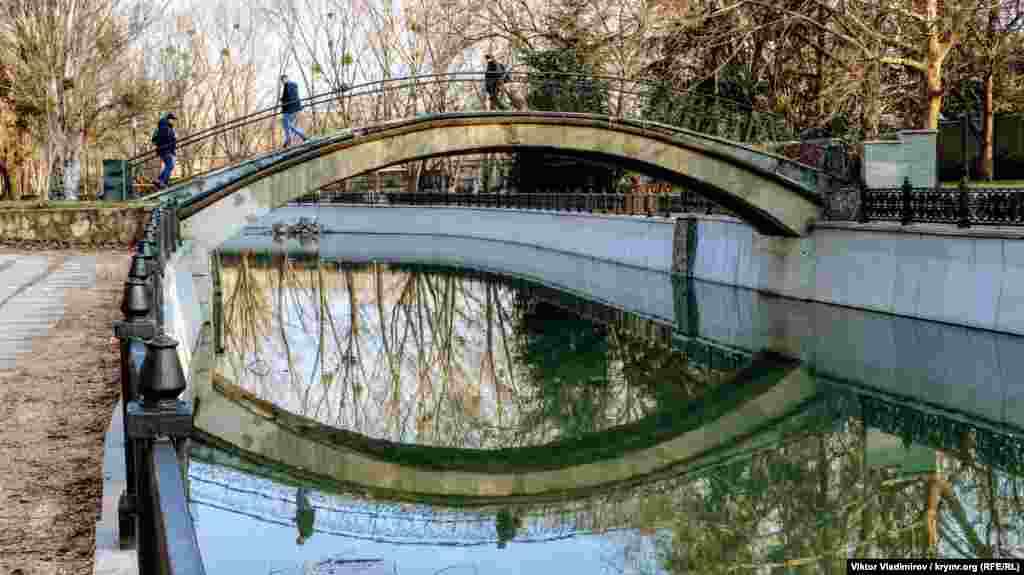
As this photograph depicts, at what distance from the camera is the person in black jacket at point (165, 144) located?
24.2 meters

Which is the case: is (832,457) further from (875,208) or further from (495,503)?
(875,208)

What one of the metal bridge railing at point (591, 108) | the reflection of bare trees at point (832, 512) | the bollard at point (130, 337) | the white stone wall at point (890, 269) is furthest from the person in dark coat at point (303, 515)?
the metal bridge railing at point (591, 108)

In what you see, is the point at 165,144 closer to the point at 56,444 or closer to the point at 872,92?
the point at 872,92

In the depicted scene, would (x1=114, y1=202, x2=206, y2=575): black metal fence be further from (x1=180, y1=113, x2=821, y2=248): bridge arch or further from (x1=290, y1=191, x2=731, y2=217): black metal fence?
(x1=290, y1=191, x2=731, y2=217): black metal fence

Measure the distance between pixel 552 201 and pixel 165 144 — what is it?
23315mm

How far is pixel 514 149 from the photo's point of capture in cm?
2578

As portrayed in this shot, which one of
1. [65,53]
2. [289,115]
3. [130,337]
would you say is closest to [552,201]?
[65,53]

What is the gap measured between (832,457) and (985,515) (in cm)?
282

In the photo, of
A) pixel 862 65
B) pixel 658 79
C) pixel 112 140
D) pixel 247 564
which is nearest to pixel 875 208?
pixel 862 65

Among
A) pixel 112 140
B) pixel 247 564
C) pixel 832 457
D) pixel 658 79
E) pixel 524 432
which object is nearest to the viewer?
pixel 247 564

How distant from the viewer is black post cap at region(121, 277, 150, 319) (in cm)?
630

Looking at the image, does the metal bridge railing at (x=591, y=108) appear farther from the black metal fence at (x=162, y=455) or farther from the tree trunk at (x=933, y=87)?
the black metal fence at (x=162, y=455)

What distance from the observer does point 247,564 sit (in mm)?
9891

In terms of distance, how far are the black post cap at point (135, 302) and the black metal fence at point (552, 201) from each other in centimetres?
2548
